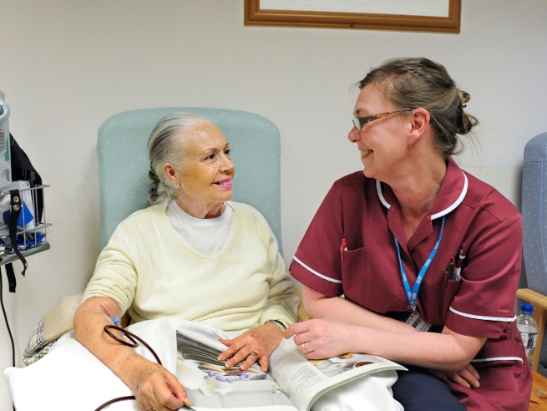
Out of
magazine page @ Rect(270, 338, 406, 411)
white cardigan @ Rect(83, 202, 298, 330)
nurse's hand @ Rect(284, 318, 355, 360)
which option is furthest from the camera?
white cardigan @ Rect(83, 202, 298, 330)

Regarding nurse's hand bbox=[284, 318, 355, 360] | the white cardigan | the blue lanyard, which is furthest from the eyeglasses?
the white cardigan

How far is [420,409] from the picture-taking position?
1.20 metres

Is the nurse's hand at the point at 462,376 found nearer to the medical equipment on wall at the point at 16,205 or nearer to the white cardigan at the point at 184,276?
the white cardigan at the point at 184,276

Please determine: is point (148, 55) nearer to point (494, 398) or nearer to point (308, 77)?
point (308, 77)

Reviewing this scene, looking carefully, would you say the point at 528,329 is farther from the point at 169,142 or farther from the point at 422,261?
the point at 169,142

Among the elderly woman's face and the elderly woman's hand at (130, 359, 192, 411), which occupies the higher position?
the elderly woman's face

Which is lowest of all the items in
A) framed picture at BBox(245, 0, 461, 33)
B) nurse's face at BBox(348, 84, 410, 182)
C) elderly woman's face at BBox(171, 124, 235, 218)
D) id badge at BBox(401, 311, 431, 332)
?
id badge at BBox(401, 311, 431, 332)

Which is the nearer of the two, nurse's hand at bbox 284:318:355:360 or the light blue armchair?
nurse's hand at bbox 284:318:355:360

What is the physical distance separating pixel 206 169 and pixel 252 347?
21.5 inches

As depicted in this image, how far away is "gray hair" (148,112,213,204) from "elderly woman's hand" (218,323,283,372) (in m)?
0.54

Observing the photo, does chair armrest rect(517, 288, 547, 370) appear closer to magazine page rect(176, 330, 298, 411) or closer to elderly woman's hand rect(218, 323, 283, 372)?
elderly woman's hand rect(218, 323, 283, 372)

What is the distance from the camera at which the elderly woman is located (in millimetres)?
1705

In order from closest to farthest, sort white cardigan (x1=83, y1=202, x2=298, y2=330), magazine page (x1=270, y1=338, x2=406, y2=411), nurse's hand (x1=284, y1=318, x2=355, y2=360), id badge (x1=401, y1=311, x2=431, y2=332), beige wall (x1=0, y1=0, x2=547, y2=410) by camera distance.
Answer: magazine page (x1=270, y1=338, x2=406, y2=411) → nurse's hand (x1=284, y1=318, x2=355, y2=360) → id badge (x1=401, y1=311, x2=431, y2=332) → white cardigan (x1=83, y1=202, x2=298, y2=330) → beige wall (x1=0, y1=0, x2=547, y2=410)

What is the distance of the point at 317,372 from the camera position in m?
1.27
